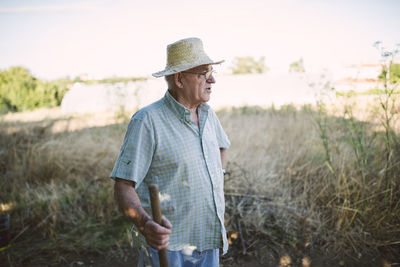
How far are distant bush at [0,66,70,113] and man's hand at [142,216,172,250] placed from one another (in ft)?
72.7

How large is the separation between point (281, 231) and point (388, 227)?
1133 millimetres

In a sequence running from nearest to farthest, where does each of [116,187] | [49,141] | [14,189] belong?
[116,187]
[14,189]
[49,141]

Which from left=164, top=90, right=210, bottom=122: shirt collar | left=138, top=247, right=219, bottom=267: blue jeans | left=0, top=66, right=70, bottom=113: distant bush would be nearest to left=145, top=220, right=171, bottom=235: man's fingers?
left=138, top=247, right=219, bottom=267: blue jeans

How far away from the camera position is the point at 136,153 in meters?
1.41

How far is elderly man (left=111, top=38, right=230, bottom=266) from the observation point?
4.74 ft

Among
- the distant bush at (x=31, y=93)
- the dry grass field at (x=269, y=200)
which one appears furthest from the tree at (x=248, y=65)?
the dry grass field at (x=269, y=200)

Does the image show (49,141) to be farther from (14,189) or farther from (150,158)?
(150,158)

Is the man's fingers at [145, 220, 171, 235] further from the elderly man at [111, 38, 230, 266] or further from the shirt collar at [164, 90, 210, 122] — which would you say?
the shirt collar at [164, 90, 210, 122]

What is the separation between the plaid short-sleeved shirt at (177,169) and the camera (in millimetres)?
1452

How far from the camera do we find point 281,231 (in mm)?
3146

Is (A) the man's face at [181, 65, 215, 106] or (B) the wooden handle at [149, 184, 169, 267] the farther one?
(A) the man's face at [181, 65, 215, 106]

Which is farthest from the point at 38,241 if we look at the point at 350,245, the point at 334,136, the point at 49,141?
the point at 334,136

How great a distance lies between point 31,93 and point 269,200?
22527 mm

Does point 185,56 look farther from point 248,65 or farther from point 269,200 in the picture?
point 248,65
